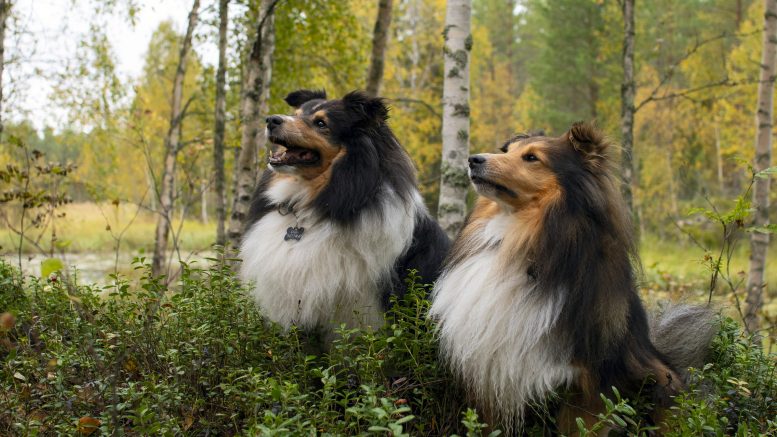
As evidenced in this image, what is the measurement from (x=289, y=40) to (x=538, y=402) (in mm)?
9008

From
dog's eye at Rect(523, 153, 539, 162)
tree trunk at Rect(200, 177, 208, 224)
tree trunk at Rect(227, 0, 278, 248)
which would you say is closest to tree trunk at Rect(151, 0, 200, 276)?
tree trunk at Rect(200, 177, 208, 224)

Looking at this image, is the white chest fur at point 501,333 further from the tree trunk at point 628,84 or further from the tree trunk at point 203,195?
the tree trunk at point 628,84

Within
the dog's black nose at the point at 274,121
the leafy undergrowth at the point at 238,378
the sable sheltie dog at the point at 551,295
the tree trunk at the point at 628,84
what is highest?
the tree trunk at the point at 628,84

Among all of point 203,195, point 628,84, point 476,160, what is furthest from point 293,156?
Result: point 203,195

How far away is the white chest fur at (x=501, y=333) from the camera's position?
10.5 feet

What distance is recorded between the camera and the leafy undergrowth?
3010 millimetres

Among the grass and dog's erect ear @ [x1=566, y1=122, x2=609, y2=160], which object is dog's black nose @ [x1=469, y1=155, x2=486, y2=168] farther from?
the grass

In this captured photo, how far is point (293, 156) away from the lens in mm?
4332

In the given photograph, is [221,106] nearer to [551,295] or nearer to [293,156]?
[293,156]

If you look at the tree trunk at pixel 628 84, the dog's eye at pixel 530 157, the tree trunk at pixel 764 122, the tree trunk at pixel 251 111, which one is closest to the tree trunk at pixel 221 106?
the tree trunk at pixel 251 111

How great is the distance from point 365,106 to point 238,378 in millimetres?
2092

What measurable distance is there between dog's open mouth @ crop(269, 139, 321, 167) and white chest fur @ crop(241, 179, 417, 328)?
14.1 inches

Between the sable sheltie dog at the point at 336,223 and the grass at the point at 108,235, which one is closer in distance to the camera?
the sable sheltie dog at the point at 336,223

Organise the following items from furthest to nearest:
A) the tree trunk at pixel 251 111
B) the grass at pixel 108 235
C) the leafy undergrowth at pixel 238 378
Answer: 1. the grass at pixel 108 235
2. the tree trunk at pixel 251 111
3. the leafy undergrowth at pixel 238 378
